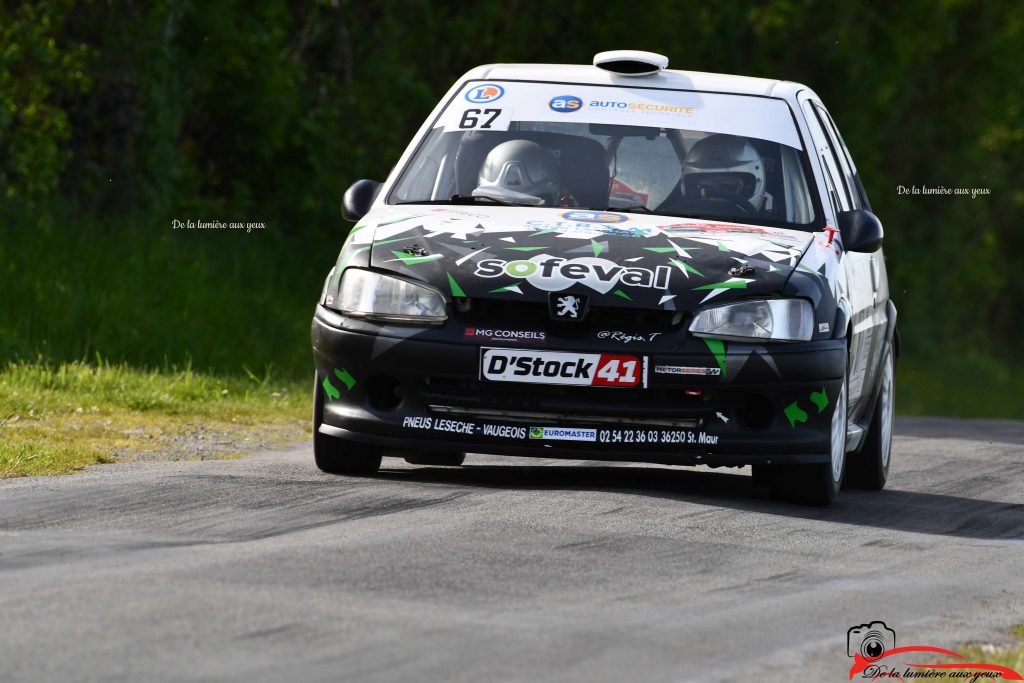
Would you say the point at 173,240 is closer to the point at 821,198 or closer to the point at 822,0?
the point at 821,198

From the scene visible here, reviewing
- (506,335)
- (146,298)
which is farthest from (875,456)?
(146,298)

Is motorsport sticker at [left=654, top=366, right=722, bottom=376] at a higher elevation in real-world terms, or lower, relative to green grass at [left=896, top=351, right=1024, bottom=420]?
higher

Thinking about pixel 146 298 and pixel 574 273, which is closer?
pixel 574 273

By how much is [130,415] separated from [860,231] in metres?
4.62

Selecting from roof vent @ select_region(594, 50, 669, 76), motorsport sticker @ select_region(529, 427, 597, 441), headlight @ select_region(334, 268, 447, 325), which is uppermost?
roof vent @ select_region(594, 50, 669, 76)

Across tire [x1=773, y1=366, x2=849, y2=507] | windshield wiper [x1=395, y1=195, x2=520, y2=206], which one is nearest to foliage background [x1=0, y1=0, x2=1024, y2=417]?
windshield wiper [x1=395, y1=195, x2=520, y2=206]

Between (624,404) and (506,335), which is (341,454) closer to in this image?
(506,335)

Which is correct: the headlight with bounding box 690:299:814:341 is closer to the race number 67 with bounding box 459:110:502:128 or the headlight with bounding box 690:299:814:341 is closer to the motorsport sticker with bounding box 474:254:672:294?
the motorsport sticker with bounding box 474:254:672:294

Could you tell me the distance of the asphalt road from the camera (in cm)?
512

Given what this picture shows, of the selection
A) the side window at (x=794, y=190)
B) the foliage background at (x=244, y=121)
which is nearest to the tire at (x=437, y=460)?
the side window at (x=794, y=190)

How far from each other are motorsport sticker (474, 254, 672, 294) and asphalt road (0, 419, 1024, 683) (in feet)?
2.79

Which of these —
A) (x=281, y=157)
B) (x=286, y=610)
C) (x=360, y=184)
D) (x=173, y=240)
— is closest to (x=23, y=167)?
(x=173, y=240)

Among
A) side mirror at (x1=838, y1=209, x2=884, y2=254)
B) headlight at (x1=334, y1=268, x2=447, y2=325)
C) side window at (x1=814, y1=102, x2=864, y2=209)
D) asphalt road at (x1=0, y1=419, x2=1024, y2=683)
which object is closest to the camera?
asphalt road at (x1=0, y1=419, x2=1024, y2=683)

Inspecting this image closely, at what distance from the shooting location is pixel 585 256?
8172 millimetres
